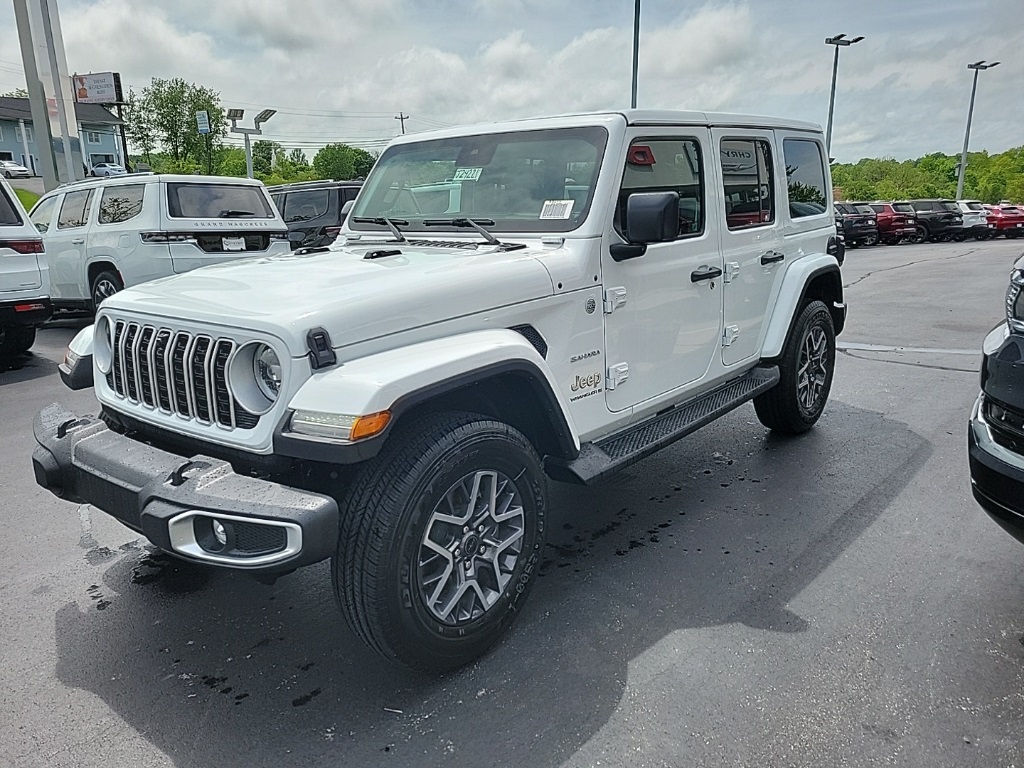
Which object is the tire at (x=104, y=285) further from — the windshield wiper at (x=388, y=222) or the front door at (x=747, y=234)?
the front door at (x=747, y=234)

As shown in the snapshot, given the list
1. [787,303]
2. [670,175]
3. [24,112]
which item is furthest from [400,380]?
[24,112]

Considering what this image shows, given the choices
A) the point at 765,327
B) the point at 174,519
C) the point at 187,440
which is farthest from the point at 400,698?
the point at 765,327

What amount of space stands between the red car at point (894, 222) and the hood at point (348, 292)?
1140 inches

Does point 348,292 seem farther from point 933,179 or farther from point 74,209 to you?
point 933,179

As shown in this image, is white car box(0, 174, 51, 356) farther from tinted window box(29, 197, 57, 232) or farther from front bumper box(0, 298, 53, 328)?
tinted window box(29, 197, 57, 232)

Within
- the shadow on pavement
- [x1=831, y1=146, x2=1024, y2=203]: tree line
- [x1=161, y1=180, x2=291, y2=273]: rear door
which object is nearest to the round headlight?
the shadow on pavement

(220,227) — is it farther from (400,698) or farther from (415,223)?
(400,698)

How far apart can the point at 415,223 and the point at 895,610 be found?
2820 mm

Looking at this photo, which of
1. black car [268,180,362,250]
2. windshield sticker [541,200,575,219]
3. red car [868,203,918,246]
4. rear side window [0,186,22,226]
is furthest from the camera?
red car [868,203,918,246]

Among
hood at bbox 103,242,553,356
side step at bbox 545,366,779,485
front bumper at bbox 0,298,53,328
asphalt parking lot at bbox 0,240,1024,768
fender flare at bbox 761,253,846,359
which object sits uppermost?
hood at bbox 103,242,553,356

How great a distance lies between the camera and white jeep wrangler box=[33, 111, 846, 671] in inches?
95.0

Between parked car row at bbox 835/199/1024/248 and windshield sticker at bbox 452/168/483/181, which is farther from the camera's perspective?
parked car row at bbox 835/199/1024/248

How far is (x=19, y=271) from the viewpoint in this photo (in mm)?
7547

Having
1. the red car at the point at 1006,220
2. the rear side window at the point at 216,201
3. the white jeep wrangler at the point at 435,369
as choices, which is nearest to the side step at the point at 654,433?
the white jeep wrangler at the point at 435,369
